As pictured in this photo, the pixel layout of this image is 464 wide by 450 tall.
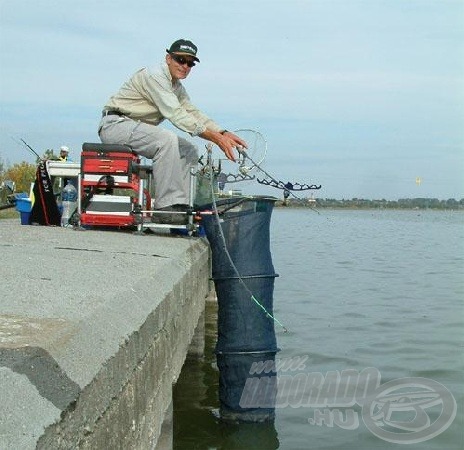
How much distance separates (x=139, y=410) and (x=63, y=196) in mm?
5552

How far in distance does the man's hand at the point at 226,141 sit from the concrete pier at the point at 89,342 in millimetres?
1748

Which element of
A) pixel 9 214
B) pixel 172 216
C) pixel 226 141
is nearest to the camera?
pixel 226 141

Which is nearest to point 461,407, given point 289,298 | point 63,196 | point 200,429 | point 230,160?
point 200,429

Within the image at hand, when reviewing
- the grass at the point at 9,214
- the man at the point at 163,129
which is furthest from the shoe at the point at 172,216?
the grass at the point at 9,214

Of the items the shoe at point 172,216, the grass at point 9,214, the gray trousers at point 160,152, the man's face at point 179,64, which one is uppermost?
the man's face at point 179,64

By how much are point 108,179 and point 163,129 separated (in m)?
0.73

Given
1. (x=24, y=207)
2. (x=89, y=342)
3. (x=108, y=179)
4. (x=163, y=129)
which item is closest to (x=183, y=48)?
(x=163, y=129)

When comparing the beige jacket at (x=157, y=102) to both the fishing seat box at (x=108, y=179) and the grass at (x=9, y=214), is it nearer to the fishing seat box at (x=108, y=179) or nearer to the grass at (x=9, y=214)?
the fishing seat box at (x=108, y=179)

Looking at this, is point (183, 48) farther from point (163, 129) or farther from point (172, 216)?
point (172, 216)

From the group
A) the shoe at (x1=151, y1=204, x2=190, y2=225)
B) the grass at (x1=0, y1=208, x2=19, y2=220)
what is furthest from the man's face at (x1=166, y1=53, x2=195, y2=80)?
the grass at (x1=0, y1=208, x2=19, y2=220)

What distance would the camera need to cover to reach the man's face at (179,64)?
7.61 meters

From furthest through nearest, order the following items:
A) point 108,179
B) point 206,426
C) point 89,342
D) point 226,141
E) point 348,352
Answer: point 348,352
point 108,179
point 226,141
point 206,426
point 89,342

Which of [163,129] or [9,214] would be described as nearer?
[163,129]

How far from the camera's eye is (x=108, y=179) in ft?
24.7
